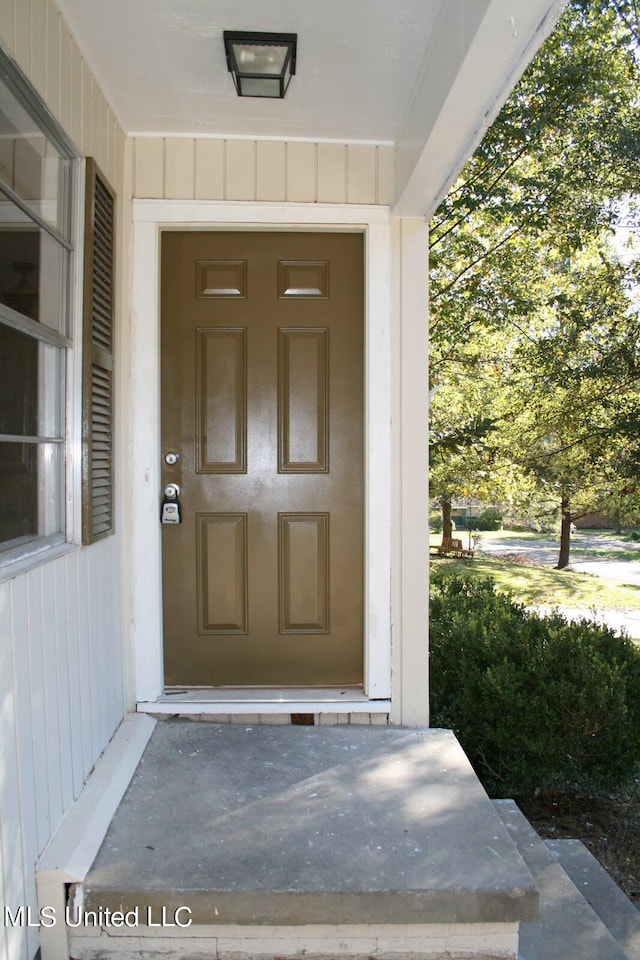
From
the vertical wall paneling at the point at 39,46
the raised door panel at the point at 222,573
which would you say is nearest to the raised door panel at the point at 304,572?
the raised door panel at the point at 222,573

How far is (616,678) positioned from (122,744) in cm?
245

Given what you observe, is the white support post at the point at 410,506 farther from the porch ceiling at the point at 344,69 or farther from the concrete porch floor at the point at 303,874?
the concrete porch floor at the point at 303,874

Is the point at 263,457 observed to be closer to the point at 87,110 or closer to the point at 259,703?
the point at 259,703

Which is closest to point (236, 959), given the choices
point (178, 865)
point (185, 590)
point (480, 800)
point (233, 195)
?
point (178, 865)

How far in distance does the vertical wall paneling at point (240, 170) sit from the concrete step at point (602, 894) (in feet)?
9.53

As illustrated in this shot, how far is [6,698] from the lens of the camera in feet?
5.37

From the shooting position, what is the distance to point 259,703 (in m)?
2.87

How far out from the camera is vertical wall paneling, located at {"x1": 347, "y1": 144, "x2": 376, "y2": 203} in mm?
2938

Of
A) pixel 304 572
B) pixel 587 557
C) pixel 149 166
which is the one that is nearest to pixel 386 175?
pixel 149 166

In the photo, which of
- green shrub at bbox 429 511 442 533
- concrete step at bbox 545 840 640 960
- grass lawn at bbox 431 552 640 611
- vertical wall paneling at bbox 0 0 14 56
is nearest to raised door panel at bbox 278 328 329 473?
vertical wall paneling at bbox 0 0 14 56

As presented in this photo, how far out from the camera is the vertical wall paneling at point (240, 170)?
2912mm

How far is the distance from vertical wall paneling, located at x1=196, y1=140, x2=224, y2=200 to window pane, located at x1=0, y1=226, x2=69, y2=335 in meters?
0.86

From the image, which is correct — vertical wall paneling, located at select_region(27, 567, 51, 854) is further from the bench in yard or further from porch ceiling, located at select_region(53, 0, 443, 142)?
the bench in yard

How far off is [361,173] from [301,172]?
0.81ft
